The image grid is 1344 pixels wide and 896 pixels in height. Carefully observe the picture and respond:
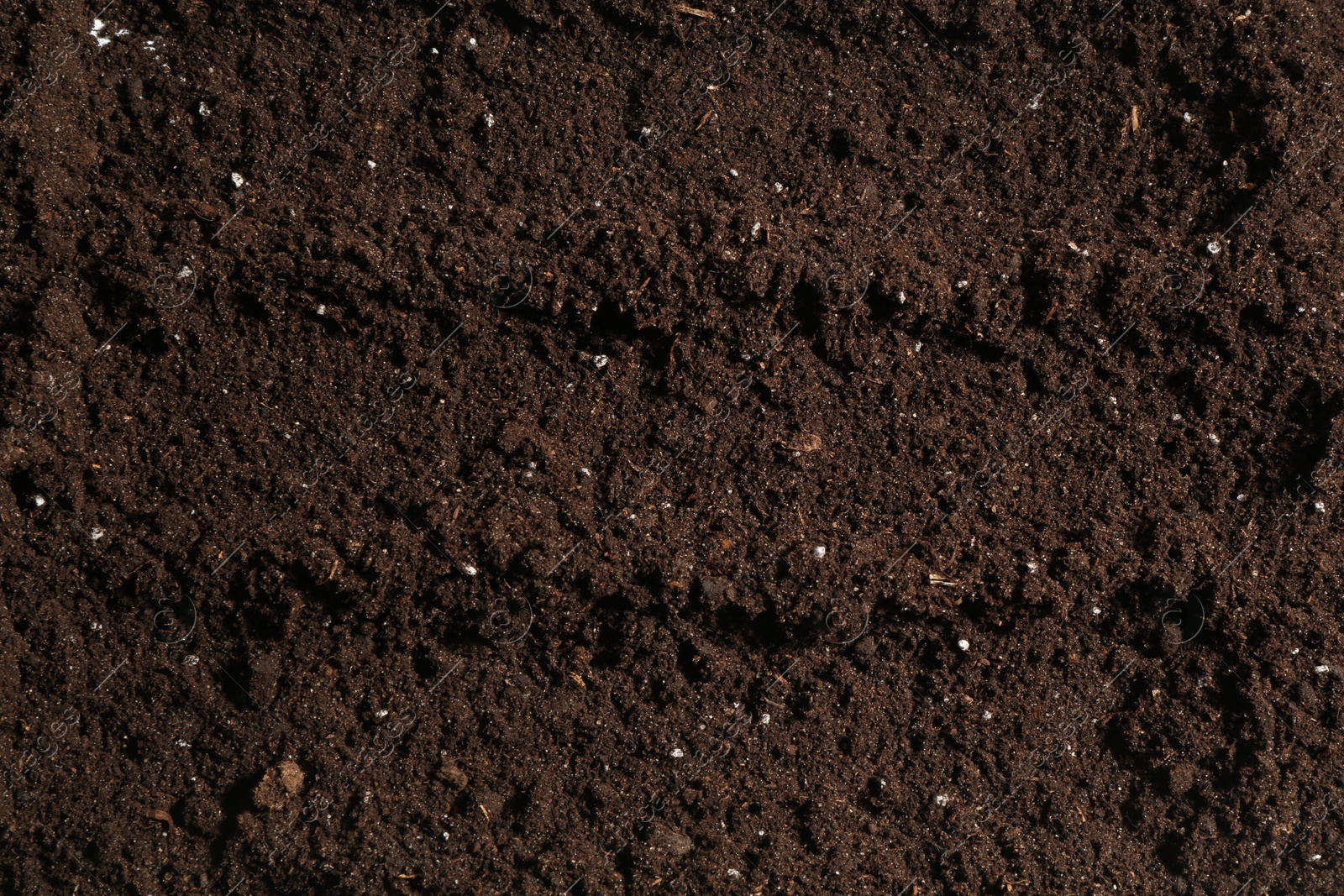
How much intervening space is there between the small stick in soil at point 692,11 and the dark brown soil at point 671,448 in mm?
21

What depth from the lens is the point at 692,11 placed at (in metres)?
1.93

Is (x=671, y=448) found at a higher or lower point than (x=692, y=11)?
lower

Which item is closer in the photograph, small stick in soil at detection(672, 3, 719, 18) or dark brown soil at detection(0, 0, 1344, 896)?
dark brown soil at detection(0, 0, 1344, 896)

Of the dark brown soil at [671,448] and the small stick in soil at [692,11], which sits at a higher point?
the small stick in soil at [692,11]

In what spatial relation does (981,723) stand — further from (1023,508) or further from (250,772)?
(250,772)

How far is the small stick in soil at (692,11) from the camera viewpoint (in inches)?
75.5

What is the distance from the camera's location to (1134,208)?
1976 millimetres

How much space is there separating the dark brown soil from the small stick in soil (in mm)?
21

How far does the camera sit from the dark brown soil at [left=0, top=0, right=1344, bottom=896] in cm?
180

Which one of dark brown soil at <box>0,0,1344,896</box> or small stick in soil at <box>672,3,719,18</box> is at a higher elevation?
→ small stick in soil at <box>672,3,719,18</box>

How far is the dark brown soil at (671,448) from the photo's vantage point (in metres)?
1.80

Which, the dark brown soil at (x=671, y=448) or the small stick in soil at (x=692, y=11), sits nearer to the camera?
the dark brown soil at (x=671, y=448)

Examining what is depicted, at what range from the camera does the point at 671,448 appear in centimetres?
186

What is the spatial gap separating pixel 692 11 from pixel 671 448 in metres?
1.04
